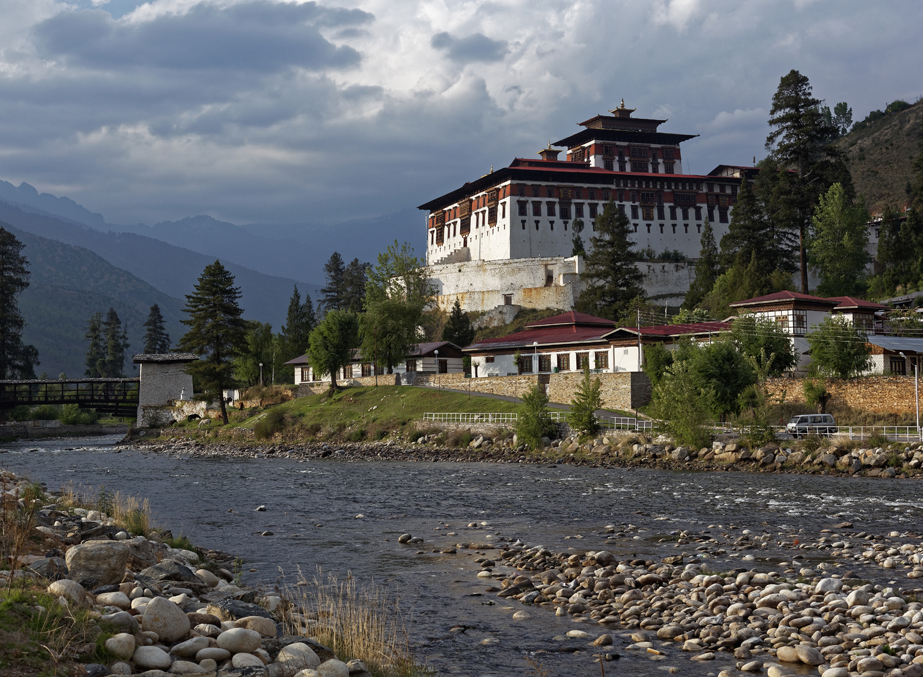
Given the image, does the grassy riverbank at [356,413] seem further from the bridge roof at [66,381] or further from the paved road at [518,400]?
the bridge roof at [66,381]

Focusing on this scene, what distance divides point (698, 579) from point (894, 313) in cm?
5395

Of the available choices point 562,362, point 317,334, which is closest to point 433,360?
point 317,334

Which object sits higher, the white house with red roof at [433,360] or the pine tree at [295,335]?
the pine tree at [295,335]

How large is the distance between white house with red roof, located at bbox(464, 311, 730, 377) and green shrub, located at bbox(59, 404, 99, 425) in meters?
48.9

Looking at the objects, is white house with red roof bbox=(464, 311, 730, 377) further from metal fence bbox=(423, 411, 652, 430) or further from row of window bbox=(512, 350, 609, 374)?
metal fence bbox=(423, 411, 652, 430)

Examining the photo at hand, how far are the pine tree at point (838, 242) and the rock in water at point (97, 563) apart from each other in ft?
245

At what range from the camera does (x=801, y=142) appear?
75.0m

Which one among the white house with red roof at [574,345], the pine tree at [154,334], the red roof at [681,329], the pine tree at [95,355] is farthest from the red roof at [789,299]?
the pine tree at [95,355]

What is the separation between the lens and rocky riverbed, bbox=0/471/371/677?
861 centimetres

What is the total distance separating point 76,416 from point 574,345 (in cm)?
6115

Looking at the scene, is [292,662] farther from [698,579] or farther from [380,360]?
[380,360]

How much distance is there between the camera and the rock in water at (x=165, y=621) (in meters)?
9.27

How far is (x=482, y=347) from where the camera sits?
75438 millimetres

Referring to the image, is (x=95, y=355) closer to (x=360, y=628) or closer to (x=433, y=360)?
(x=433, y=360)
